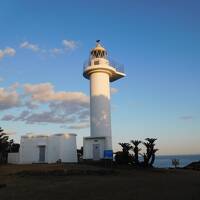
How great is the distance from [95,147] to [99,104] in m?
4.47

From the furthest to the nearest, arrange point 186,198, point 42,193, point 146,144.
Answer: point 146,144 < point 42,193 < point 186,198

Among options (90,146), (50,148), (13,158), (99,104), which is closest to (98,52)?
(99,104)

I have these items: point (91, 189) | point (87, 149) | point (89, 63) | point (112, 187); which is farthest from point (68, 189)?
point (89, 63)

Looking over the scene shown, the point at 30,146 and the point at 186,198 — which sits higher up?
the point at 30,146

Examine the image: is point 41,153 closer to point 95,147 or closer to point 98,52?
point 95,147

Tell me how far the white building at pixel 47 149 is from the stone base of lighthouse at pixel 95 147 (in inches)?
68.0

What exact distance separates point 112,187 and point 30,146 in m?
19.2

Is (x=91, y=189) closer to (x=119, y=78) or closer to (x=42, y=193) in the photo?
(x=42, y=193)

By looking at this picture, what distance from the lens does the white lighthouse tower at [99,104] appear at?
102 feet

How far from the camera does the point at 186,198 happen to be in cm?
1147

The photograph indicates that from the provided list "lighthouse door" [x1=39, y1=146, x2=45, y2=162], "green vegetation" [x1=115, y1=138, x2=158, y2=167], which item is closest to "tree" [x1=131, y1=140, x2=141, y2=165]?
"green vegetation" [x1=115, y1=138, x2=158, y2=167]

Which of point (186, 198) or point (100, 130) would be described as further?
point (100, 130)

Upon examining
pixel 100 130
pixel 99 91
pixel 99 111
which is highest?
pixel 99 91

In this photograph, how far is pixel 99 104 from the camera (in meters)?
32.1
